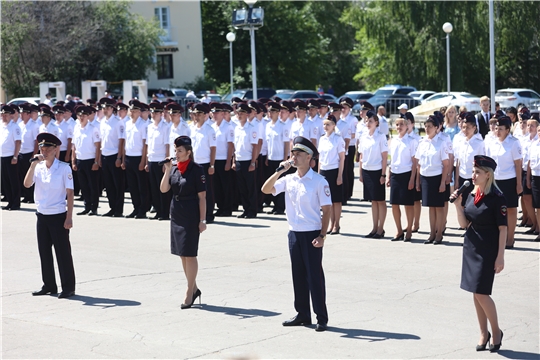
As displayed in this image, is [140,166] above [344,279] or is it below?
above

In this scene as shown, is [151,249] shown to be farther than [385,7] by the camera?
No

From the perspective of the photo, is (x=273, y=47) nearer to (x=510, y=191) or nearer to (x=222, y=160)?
(x=222, y=160)

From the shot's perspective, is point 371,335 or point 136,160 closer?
point 371,335

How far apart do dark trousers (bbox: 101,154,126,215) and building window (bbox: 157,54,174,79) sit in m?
43.1

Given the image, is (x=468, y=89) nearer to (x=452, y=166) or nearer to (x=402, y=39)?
(x=402, y=39)

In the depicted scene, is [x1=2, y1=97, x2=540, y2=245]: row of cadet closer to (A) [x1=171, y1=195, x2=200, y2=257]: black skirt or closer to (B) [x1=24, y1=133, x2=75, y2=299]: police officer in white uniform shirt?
(A) [x1=171, y1=195, x2=200, y2=257]: black skirt

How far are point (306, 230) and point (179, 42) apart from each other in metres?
54.2

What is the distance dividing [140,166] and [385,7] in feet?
126

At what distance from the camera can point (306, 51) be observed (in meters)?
63.8

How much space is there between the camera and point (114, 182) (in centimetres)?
1773

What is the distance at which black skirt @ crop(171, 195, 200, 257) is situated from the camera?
9875mm

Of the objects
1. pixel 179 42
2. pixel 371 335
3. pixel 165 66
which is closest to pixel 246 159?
pixel 371 335

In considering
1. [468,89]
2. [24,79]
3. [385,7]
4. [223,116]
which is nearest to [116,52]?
[24,79]

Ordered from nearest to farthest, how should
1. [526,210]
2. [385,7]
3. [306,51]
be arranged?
[526,210] → [385,7] → [306,51]
